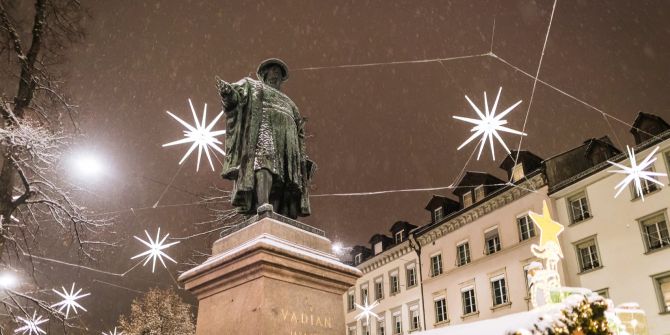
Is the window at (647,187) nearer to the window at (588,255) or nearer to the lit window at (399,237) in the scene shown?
the window at (588,255)

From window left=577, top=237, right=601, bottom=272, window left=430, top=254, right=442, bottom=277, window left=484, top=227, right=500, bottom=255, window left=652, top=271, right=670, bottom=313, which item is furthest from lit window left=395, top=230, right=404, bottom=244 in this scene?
window left=652, top=271, right=670, bottom=313

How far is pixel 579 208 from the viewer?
26.9m

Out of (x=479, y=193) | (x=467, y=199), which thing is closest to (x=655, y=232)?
(x=479, y=193)

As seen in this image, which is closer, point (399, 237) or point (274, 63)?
point (274, 63)

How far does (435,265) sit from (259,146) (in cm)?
2890

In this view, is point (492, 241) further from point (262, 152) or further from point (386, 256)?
point (262, 152)

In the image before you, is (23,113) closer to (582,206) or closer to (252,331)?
(252,331)

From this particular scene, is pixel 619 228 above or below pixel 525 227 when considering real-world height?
below

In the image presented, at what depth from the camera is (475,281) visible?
30703 millimetres

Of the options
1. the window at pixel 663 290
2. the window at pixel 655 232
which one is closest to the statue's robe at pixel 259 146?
the window at pixel 663 290

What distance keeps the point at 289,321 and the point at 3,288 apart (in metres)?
9.09

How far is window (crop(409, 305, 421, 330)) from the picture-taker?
113 feet

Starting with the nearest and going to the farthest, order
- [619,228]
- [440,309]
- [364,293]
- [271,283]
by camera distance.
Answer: [271,283], [619,228], [440,309], [364,293]

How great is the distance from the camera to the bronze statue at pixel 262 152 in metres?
7.07
